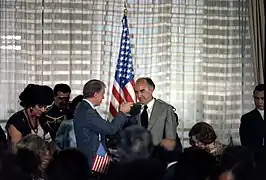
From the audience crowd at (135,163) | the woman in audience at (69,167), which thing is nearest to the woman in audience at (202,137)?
the audience crowd at (135,163)

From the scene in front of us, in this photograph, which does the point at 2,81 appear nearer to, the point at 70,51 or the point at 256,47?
the point at 70,51

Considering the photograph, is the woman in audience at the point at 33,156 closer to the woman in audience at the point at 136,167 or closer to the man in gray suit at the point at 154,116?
the woman in audience at the point at 136,167

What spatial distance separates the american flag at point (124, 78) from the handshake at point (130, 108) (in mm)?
1004

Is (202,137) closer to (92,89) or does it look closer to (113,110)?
(92,89)

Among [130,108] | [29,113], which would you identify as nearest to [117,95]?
[130,108]

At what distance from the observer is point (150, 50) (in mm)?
9078

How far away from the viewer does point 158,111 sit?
23.7ft

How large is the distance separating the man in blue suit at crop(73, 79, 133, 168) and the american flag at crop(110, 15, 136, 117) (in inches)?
60.6

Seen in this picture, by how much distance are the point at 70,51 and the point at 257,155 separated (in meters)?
4.87

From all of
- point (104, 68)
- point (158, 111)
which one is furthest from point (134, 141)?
point (104, 68)

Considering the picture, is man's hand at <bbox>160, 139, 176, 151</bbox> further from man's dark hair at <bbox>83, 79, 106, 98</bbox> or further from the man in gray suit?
man's dark hair at <bbox>83, 79, 106, 98</bbox>

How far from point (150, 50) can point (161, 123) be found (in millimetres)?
2069

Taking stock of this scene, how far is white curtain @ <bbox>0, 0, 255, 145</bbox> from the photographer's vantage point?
354 inches

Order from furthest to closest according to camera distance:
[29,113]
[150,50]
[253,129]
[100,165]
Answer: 1. [150,50]
2. [253,129]
3. [29,113]
4. [100,165]
